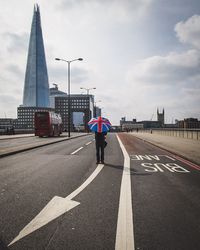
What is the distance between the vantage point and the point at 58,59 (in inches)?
1448

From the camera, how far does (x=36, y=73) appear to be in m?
171

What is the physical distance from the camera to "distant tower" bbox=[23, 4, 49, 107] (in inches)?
6703

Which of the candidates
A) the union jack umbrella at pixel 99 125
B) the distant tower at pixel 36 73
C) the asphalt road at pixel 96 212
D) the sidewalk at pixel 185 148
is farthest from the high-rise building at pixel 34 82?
the asphalt road at pixel 96 212

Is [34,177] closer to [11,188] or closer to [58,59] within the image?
[11,188]

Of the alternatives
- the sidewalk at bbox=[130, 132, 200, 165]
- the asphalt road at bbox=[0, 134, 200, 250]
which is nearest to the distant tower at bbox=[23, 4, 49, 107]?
the sidewalk at bbox=[130, 132, 200, 165]

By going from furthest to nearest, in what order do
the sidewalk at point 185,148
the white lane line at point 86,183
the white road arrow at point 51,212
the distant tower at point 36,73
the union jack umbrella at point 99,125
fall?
the distant tower at point 36,73 < the sidewalk at point 185,148 < the union jack umbrella at point 99,125 < the white lane line at point 86,183 < the white road arrow at point 51,212

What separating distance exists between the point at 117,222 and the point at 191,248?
1.11 metres

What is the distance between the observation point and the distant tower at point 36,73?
559 feet

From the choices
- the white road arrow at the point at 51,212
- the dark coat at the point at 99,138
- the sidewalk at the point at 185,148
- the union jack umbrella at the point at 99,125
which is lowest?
the white road arrow at the point at 51,212

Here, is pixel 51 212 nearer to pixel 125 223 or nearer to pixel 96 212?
pixel 96 212

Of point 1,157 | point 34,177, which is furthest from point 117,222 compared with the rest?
point 1,157

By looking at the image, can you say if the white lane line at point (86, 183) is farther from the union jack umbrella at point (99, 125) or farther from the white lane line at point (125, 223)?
the union jack umbrella at point (99, 125)

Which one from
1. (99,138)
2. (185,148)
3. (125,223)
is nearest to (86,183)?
(125,223)

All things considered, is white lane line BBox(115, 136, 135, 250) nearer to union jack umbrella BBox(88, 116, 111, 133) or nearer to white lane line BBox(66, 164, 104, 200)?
white lane line BBox(66, 164, 104, 200)
